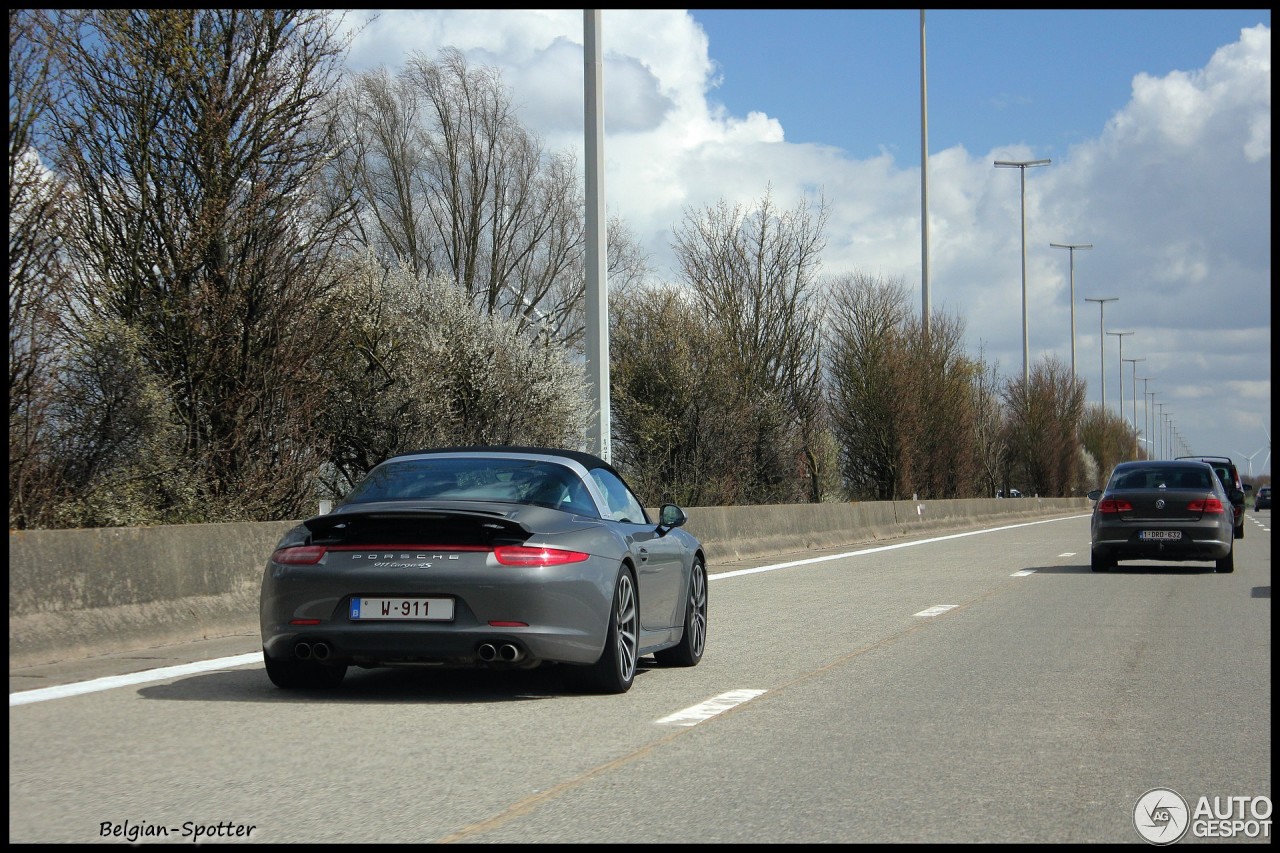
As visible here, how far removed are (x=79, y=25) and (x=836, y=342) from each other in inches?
1566

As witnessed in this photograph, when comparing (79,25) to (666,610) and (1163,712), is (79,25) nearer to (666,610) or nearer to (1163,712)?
(666,610)

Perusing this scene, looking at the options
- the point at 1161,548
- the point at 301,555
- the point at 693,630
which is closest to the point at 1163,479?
the point at 1161,548

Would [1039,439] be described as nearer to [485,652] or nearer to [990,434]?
A: [990,434]

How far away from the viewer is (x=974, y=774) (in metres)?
6.75

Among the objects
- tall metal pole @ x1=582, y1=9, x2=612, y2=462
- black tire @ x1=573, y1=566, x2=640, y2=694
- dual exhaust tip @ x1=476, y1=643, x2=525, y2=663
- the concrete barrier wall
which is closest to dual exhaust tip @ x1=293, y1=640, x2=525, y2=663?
dual exhaust tip @ x1=476, y1=643, x2=525, y2=663

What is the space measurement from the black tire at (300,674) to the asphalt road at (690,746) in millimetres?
131

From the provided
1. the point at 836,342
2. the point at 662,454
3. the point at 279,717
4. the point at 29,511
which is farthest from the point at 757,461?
the point at 279,717

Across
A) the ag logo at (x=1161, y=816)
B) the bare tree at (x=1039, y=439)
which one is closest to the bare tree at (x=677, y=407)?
the ag logo at (x=1161, y=816)

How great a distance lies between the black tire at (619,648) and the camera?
9.13m

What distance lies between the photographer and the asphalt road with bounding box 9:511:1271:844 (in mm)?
5727

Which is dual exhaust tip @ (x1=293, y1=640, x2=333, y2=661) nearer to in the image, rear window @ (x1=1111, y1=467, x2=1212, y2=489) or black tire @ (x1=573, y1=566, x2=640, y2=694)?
black tire @ (x1=573, y1=566, x2=640, y2=694)

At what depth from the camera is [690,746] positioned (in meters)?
7.44

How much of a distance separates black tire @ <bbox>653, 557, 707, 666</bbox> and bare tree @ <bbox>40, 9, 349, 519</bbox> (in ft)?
19.3

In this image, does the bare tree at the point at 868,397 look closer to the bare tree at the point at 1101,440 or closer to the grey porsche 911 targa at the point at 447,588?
the grey porsche 911 targa at the point at 447,588
